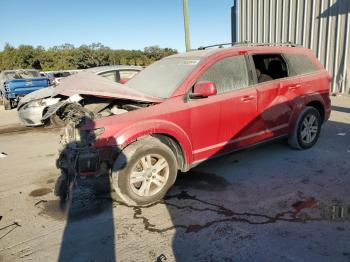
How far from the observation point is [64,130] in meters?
3.97

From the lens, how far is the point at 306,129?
215 inches

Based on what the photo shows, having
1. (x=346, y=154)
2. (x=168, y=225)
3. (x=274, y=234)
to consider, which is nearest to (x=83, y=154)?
(x=168, y=225)

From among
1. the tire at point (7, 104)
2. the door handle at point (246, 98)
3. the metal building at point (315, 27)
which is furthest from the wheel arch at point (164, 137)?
the tire at point (7, 104)

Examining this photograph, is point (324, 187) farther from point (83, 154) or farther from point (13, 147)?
point (13, 147)

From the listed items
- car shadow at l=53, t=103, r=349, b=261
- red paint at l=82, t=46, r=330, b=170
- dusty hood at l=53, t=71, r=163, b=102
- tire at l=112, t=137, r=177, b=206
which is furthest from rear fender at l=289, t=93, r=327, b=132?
dusty hood at l=53, t=71, r=163, b=102

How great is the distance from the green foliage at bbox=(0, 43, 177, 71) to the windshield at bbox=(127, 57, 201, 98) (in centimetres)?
3037

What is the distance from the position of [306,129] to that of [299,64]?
109 centimetres

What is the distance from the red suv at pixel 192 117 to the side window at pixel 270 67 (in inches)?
0.6

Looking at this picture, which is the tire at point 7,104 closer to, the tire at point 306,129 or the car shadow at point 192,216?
the car shadow at point 192,216

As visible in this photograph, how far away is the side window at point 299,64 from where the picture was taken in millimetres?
5207

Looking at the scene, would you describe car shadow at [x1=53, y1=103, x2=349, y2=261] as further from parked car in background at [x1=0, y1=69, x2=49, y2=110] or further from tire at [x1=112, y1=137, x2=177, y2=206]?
parked car in background at [x1=0, y1=69, x2=49, y2=110]

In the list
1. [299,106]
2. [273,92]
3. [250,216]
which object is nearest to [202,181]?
[250,216]

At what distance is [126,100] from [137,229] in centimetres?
157

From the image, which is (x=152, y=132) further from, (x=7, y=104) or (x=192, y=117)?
(x=7, y=104)
